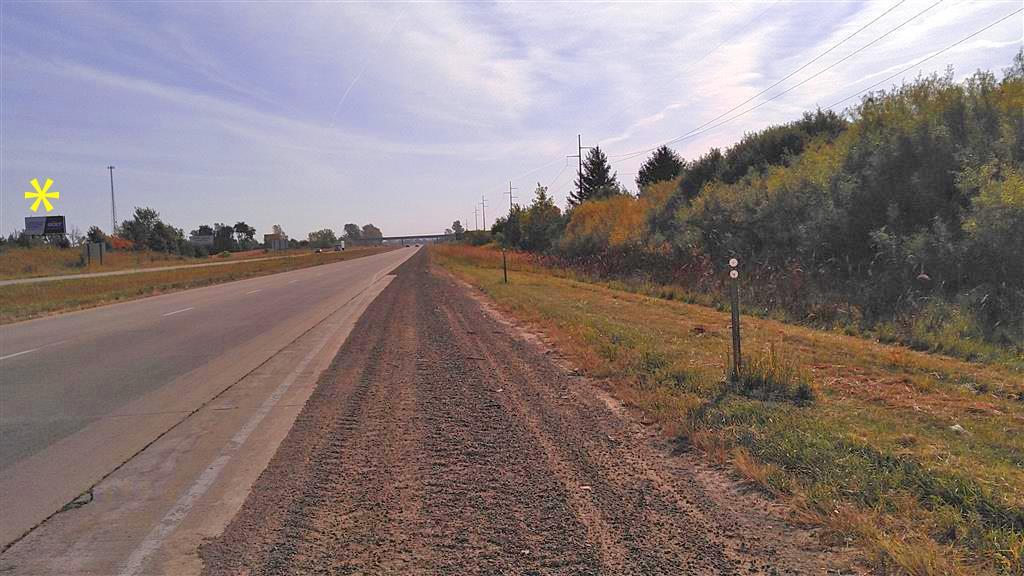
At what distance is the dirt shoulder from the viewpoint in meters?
4.23

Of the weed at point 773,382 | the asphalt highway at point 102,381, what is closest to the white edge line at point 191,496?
the asphalt highway at point 102,381

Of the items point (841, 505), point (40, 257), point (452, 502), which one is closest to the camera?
point (841, 505)

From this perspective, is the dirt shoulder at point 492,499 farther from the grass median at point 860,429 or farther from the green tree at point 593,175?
the green tree at point 593,175

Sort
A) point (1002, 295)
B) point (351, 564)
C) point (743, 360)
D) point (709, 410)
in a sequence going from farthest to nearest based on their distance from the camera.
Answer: point (1002, 295) → point (743, 360) → point (709, 410) → point (351, 564)

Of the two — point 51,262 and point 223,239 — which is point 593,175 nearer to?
point 51,262

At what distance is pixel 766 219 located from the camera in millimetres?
22250

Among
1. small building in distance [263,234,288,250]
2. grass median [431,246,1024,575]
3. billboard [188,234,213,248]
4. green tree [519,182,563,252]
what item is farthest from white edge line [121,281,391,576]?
small building in distance [263,234,288,250]

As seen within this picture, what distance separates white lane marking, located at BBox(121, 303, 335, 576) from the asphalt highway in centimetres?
88

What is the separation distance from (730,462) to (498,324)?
427 inches

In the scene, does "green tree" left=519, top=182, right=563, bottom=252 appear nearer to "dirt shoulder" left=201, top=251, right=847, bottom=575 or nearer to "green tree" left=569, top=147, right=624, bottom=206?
"green tree" left=569, top=147, right=624, bottom=206

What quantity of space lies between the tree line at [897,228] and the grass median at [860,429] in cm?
236

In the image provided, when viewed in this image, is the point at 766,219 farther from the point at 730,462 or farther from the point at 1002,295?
the point at 730,462

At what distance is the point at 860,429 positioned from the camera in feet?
20.8

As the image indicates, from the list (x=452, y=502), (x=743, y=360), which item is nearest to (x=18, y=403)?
(x=452, y=502)
